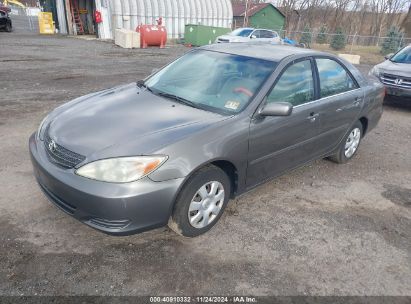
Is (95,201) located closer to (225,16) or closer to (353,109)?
(353,109)

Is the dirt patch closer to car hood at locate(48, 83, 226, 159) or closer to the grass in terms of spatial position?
car hood at locate(48, 83, 226, 159)

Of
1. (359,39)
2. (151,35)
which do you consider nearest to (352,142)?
(151,35)

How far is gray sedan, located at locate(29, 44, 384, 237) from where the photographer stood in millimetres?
2572

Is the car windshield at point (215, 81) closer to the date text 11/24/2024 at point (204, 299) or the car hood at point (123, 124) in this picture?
the car hood at point (123, 124)

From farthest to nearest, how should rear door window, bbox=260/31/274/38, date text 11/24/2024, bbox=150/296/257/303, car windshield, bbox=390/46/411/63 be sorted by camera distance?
1. rear door window, bbox=260/31/274/38
2. car windshield, bbox=390/46/411/63
3. date text 11/24/2024, bbox=150/296/257/303

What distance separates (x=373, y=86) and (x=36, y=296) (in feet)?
16.1

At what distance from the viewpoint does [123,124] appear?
298 cm

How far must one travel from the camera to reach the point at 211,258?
2881 millimetres

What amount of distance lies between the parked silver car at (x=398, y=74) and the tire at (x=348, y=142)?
400 centimetres

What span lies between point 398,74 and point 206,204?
7262 mm

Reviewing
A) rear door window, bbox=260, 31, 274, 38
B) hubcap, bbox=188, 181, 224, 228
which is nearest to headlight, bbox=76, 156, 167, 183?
hubcap, bbox=188, 181, 224, 228

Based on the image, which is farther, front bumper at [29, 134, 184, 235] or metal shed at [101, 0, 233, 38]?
metal shed at [101, 0, 233, 38]

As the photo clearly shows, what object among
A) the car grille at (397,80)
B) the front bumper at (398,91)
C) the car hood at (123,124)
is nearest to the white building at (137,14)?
the car grille at (397,80)

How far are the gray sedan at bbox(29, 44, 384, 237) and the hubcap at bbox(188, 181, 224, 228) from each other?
1cm
